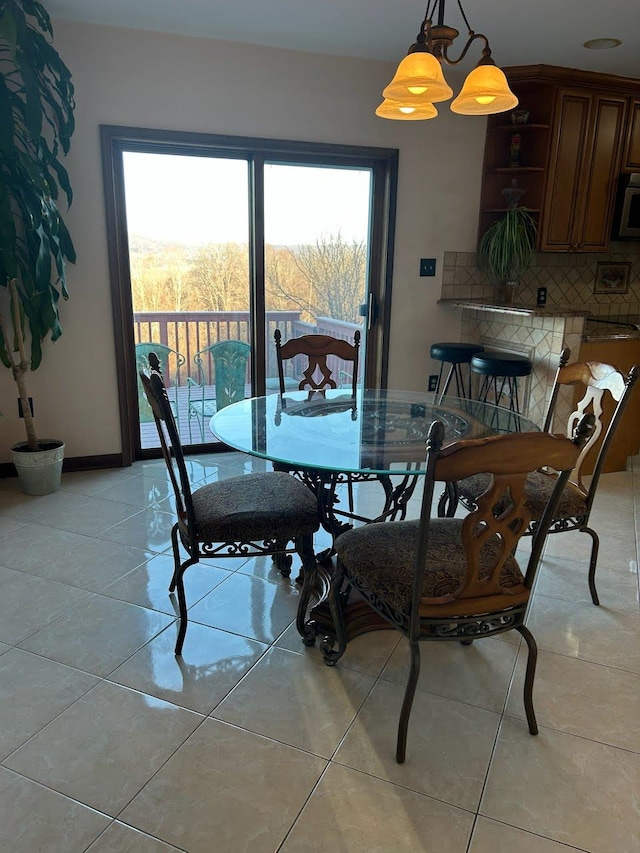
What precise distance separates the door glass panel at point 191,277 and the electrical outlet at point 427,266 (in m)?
1.28

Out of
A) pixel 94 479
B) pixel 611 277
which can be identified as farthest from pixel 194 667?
pixel 611 277

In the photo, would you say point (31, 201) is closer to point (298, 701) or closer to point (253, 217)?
point (253, 217)

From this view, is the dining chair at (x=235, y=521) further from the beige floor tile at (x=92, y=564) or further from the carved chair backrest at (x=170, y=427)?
the beige floor tile at (x=92, y=564)

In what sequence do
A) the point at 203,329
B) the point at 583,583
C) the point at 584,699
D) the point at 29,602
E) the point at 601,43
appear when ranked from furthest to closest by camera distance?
the point at 203,329
the point at 601,43
the point at 583,583
the point at 29,602
the point at 584,699

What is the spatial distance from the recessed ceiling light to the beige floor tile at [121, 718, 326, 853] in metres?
4.05

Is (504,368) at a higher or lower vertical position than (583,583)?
higher

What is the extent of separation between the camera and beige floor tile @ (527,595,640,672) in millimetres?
2166

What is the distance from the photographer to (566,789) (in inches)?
63.1

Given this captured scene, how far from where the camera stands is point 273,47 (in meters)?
3.72

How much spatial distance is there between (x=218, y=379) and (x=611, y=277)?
10.8 feet

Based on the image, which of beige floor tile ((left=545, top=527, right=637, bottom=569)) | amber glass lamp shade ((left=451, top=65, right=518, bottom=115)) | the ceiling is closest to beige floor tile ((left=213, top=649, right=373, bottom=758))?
beige floor tile ((left=545, top=527, right=637, bottom=569))

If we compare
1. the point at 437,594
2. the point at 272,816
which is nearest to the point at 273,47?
the point at 437,594

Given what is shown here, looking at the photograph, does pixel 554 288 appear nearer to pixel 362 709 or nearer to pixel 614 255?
pixel 614 255

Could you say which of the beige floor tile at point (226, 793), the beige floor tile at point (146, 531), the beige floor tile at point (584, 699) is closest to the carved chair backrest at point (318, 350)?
the beige floor tile at point (146, 531)
